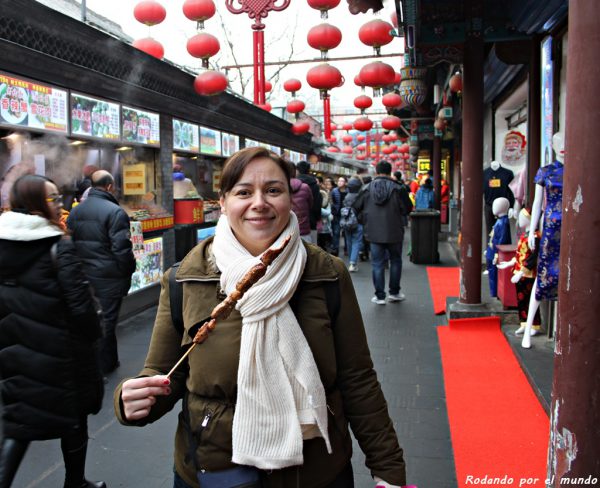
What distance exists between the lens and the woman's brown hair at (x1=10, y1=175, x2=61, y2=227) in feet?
10.0

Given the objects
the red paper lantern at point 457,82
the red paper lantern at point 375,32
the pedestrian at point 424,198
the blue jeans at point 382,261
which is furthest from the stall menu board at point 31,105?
the pedestrian at point 424,198

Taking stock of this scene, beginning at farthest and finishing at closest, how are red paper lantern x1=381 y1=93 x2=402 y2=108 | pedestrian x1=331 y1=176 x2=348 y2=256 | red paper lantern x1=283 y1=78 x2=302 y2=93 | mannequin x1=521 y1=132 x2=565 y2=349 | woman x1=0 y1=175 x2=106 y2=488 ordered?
red paper lantern x1=283 y1=78 x2=302 y2=93 < pedestrian x1=331 y1=176 x2=348 y2=256 < red paper lantern x1=381 y1=93 x2=402 y2=108 < mannequin x1=521 y1=132 x2=565 y2=349 < woman x1=0 y1=175 x2=106 y2=488

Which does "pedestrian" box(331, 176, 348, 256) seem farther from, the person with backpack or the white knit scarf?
the white knit scarf

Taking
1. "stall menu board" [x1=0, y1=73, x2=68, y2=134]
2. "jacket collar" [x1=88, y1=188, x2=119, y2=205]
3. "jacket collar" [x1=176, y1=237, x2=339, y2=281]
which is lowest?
"jacket collar" [x1=176, y1=237, x2=339, y2=281]

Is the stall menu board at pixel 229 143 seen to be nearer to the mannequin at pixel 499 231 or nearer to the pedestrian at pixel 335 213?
the pedestrian at pixel 335 213

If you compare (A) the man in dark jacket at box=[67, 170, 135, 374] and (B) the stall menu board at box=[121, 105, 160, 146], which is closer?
(A) the man in dark jacket at box=[67, 170, 135, 374]

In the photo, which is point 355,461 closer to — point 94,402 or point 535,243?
point 94,402

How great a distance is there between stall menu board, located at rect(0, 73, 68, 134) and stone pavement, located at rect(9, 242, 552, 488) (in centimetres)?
266

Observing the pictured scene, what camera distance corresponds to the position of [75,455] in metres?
3.05

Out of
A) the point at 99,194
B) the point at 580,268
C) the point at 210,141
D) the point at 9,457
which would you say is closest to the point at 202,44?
the point at 210,141

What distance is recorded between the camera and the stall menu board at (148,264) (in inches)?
307

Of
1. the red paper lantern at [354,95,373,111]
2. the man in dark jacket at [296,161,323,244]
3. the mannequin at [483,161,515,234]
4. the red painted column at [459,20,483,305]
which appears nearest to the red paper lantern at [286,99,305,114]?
the red paper lantern at [354,95,373,111]

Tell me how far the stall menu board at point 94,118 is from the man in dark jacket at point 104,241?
2051 millimetres

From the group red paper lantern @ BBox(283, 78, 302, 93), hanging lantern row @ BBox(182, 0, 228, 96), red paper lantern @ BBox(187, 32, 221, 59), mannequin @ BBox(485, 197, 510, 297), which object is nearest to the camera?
mannequin @ BBox(485, 197, 510, 297)
